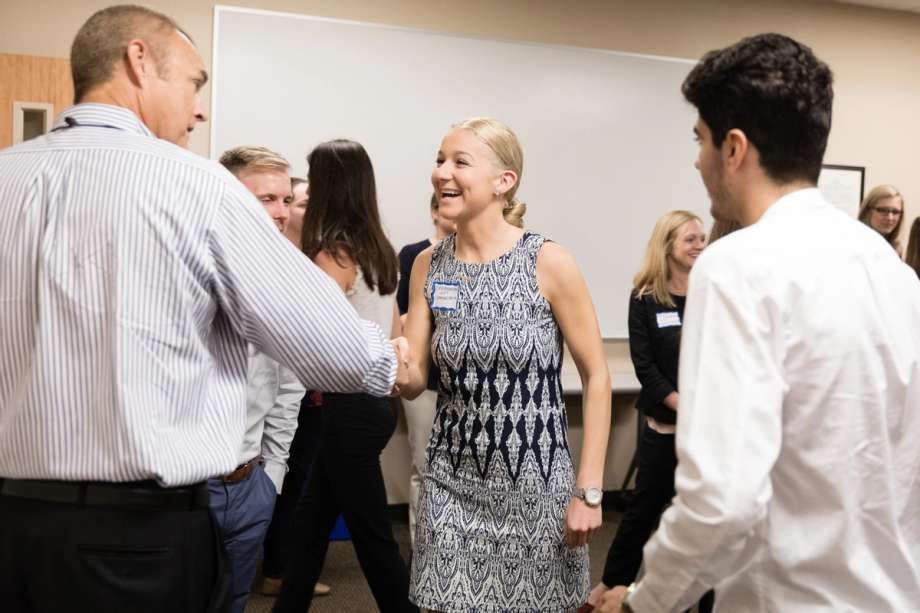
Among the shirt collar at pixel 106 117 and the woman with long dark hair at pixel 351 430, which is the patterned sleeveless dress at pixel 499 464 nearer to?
the woman with long dark hair at pixel 351 430

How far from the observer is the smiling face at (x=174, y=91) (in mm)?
1461

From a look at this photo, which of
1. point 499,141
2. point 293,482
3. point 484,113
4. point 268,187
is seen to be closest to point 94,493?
point 499,141

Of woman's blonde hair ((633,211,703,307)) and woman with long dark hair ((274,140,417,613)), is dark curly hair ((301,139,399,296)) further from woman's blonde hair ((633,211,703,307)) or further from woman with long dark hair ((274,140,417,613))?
woman's blonde hair ((633,211,703,307))

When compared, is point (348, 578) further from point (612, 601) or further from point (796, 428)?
point (796, 428)

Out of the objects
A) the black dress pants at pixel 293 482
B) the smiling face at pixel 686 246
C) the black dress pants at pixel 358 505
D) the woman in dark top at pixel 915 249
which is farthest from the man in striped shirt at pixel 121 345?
the woman in dark top at pixel 915 249

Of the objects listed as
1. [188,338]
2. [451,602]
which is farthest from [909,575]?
[188,338]

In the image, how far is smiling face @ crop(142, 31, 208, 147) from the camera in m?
1.46

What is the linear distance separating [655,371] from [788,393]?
7.93ft

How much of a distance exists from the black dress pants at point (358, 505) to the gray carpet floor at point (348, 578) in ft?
2.71

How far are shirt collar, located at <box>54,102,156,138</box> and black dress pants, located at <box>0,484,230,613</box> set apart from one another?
1.95 feet

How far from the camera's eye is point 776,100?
1.24 metres

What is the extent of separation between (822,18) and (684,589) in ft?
17.6

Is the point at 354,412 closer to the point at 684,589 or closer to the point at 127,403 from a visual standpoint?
the point at 127,403

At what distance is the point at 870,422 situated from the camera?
119cm
